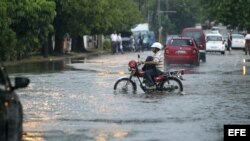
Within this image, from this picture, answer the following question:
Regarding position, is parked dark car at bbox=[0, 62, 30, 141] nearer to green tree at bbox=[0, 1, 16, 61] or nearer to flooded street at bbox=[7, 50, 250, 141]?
flooded street at bbox=[7, 50, 250, 141]

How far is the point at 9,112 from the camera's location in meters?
10.8

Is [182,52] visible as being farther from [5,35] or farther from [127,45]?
[127,45]

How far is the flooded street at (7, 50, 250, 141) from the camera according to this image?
14.7m

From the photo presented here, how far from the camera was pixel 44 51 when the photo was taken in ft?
183

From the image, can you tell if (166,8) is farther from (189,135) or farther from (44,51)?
(189,135)

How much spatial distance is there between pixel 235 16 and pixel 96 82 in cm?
3182

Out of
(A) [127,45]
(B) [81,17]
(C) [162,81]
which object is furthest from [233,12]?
(C) [162,81]

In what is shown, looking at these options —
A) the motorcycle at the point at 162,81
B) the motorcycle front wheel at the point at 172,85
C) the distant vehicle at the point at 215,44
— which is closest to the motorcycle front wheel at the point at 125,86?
the motorcycle at the point at 162,81

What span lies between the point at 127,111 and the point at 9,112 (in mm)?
8205

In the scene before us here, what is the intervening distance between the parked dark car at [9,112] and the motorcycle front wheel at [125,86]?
13.0 metres

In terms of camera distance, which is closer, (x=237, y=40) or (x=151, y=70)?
(x=151, y=70)

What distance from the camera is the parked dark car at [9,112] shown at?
1044 cm

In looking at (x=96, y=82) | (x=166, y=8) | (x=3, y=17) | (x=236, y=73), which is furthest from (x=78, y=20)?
(x=166, y=8)

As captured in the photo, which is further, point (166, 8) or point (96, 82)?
point (166, 8)
